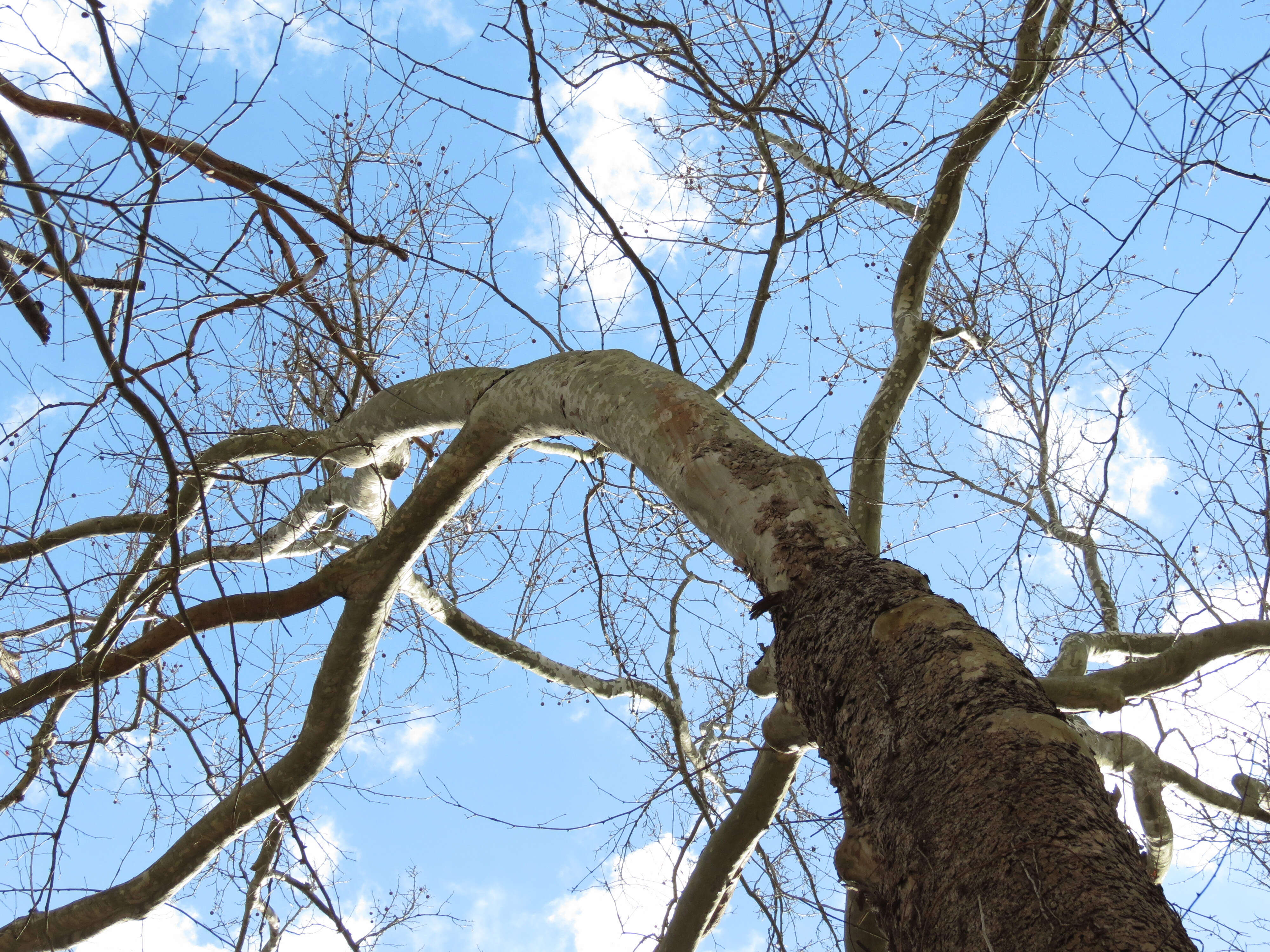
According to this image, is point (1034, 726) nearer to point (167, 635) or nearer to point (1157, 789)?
point (167, 635)

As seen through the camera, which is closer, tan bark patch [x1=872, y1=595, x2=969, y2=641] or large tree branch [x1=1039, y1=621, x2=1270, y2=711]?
Result: tan bark patch [x1=872, y1=595, x2=969, y2=641]

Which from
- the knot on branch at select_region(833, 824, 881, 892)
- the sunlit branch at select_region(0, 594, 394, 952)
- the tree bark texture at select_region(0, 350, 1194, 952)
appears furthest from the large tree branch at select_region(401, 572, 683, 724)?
the knot on branch at select_region(833, 824, 881, 892)

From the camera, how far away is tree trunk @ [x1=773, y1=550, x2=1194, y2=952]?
98 cm

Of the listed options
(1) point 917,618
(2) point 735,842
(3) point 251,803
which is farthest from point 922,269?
(3) point 251,803

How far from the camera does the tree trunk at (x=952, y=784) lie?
3.22 ft

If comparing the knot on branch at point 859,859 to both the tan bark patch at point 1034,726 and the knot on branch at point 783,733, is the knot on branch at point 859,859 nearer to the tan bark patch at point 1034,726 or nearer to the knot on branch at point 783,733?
the tan bark patch at point 1034,726

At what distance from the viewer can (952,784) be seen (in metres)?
1.14

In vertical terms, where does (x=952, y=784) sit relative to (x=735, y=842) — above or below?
below

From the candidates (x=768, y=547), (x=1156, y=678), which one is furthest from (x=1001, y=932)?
(x=1156, y=678)

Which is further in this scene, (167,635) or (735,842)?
(735,842)

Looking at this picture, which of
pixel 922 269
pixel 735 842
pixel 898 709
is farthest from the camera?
pixel 922 269

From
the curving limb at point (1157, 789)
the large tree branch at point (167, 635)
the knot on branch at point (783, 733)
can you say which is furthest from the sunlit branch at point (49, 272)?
the curving limb at point (1157, 789)

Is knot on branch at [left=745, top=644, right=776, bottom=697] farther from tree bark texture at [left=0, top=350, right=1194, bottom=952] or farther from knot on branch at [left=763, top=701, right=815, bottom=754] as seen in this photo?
tree bark texture at [left=0, top=350, right=1194, bottom=952]

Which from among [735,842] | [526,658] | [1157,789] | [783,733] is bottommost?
[735,842]
